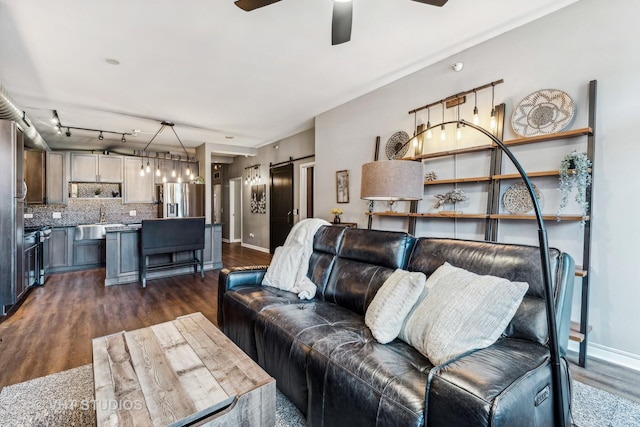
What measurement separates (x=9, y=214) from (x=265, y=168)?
4941 mm

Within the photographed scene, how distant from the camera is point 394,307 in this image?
1735mm

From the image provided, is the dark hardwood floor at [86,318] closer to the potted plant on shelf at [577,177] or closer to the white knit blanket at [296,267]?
the white knit blanket at [296,267]

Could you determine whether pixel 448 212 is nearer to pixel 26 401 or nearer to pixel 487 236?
pixel 487 236

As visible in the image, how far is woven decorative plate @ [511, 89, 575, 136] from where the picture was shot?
2.48 meters

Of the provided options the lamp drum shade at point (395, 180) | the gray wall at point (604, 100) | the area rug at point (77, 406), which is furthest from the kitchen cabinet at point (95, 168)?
the gray wall at point (604, 100)

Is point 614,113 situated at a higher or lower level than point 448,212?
higher

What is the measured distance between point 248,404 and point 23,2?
3.29m

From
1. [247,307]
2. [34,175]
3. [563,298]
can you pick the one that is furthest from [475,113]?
[34,175]

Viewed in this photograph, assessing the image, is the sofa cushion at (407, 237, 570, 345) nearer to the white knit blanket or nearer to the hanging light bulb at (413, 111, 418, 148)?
the white knit blanket

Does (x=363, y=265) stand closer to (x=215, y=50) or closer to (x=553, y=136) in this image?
(x=553, y=136)

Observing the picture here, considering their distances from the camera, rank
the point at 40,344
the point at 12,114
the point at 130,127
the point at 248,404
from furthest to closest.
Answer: the point at 130,127 < the point at 12,114 < the point at 40,344 < the point at 248,404

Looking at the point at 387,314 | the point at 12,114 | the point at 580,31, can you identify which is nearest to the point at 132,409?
the point at 387,314

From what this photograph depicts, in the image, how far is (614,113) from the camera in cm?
227

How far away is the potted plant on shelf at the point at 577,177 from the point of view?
90.3 inches
